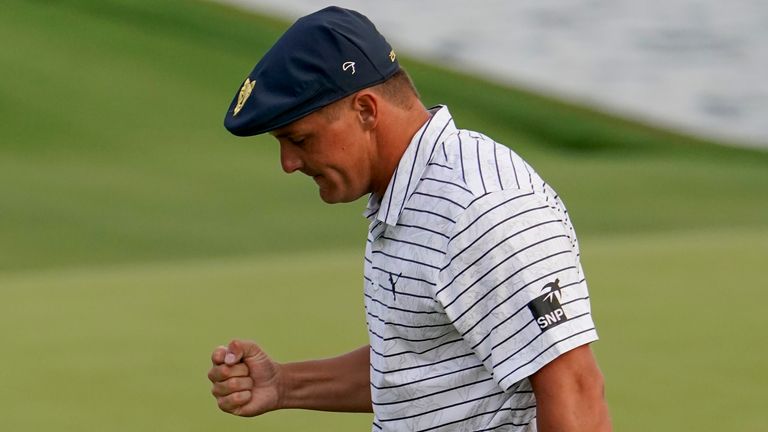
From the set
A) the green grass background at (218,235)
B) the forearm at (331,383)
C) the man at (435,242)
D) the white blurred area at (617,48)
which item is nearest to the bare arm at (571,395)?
the man at (435,242)

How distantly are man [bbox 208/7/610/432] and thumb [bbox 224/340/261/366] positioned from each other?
29 centimetres

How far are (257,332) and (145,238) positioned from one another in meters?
4.71

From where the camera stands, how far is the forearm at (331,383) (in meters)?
2.00

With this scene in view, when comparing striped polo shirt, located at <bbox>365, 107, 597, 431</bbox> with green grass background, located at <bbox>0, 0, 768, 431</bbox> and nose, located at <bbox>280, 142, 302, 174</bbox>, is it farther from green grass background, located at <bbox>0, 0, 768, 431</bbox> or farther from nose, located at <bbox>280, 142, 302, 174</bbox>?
green grass background, located at <bbox>0, 0, 768, 431</bbox>

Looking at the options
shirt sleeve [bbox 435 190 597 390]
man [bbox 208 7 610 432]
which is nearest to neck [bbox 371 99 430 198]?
man [bbox 208 7 610 432]

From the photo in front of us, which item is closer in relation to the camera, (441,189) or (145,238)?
(441,189)

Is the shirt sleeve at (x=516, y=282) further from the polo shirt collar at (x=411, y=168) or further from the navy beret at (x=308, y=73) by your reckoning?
the navy beret at (x=308, y=73)

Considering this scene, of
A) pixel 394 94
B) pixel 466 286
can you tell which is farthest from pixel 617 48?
pixel 466 286

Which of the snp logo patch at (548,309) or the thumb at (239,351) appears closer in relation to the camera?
the snp logo patch at (548,309)

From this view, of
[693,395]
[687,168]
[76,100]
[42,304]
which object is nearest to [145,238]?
[76,100]

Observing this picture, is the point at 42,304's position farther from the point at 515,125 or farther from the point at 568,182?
the point at 515,125

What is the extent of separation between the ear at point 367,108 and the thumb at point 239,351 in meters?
0.47

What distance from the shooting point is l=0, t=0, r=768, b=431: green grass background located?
3680 mm

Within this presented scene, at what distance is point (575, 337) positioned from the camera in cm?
152
